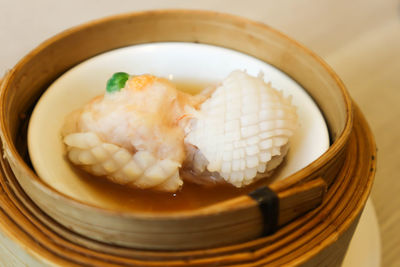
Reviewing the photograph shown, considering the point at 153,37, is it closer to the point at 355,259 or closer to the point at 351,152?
the point at 351,152

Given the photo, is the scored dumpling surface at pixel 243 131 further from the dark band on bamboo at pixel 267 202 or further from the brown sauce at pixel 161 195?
the dark band on bamboo at pixel 267 202

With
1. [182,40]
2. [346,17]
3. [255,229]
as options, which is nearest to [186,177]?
[255,229]

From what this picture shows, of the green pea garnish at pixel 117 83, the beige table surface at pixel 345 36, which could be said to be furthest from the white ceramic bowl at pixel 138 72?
the beige table surface at pixel 345 36

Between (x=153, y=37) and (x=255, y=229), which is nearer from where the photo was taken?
(x=255, y=229)

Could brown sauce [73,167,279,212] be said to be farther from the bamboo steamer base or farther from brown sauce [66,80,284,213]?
the bamboo steamer base

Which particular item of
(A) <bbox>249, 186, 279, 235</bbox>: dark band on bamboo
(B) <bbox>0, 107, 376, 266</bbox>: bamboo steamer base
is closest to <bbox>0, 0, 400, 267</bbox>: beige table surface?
(B) <bbox>0, 107, 376, 266</bbox>: bamboo steamer base

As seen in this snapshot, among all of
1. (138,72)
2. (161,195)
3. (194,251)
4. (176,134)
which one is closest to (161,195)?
(161,195)

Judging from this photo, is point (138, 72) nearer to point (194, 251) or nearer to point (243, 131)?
point (243, 131)
